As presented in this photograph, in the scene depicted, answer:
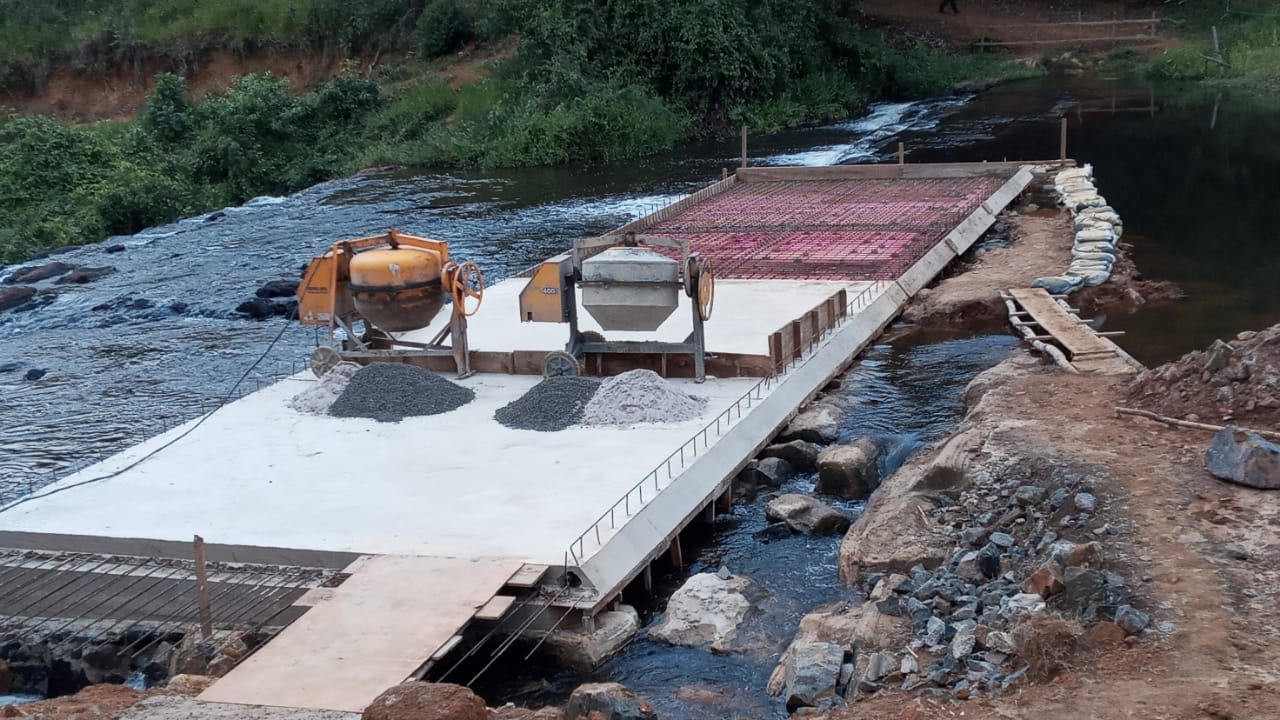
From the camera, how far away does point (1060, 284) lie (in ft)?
54.2

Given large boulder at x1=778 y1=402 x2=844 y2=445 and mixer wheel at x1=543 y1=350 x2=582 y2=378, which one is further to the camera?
mixer wheel at x1=543 y1=350 x2=582 y2=378

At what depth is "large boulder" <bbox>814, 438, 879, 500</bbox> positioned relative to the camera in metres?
11.0

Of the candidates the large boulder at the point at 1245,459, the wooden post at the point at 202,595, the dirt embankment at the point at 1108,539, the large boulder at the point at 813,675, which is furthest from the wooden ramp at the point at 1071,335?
the wooden post at the point at 202,595

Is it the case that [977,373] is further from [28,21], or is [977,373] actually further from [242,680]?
[28,21]

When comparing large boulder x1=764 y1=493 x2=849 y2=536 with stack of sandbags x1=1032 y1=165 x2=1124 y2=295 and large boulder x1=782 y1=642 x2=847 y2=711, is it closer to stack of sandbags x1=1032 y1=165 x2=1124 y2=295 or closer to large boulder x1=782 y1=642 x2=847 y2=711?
large boulder x1=782 y1=642 x2=847 y2=711

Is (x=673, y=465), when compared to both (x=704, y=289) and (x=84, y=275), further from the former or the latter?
(x=84, y=275)

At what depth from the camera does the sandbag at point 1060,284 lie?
649 inches

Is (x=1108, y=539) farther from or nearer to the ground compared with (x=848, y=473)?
farther from the ground

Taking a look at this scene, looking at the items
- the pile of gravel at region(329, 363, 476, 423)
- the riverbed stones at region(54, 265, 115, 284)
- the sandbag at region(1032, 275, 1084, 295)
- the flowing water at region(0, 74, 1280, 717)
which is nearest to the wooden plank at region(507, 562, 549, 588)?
the flowing water at region(0, 74, 1280, 717)

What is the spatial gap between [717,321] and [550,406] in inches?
141

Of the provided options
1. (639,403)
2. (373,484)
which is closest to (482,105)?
(639,403)

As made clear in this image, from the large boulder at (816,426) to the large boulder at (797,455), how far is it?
0.47 m

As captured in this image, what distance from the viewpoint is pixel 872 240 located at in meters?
19.3

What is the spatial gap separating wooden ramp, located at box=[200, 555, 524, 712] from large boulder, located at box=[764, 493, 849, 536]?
2.59 m
